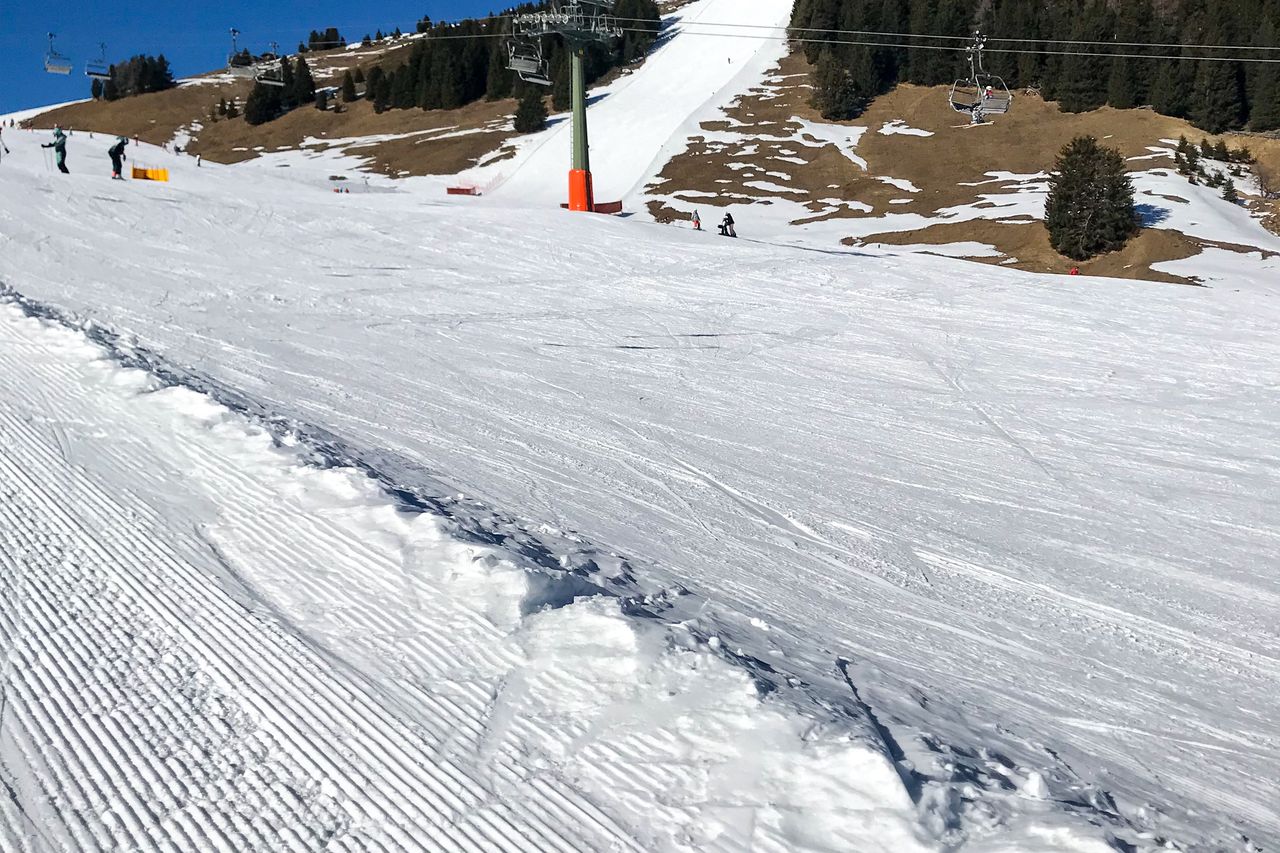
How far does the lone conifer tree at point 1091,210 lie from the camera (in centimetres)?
3366

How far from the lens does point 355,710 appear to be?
142 inches

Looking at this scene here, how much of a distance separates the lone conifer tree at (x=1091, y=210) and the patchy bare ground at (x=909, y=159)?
1079 mm

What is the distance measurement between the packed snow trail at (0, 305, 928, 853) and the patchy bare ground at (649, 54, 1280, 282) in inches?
1355

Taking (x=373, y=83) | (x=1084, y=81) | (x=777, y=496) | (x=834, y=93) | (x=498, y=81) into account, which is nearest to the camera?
(x=777, y=496)

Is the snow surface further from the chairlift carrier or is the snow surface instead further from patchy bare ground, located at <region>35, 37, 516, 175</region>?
the chairlift carrier

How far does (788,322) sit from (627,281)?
3578mm

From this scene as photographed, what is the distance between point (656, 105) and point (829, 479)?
66.0 m

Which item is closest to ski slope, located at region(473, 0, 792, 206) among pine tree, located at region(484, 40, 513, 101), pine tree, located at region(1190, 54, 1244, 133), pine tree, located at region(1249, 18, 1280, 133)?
pine tree, located at region(484, 40, 513, 101)

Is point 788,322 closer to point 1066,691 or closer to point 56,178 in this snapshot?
point 1066,691

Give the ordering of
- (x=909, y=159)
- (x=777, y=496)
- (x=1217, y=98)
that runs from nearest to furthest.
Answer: (x=777, y=496) < (x=1217, y=98) < (x=909, y=159)

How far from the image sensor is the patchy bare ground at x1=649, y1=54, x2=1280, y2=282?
140 feet

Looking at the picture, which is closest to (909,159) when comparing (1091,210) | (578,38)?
(1091,210)

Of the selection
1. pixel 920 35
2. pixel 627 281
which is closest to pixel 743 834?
pixel 627 281

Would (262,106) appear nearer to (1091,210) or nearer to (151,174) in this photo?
(151,174)
